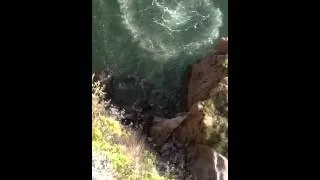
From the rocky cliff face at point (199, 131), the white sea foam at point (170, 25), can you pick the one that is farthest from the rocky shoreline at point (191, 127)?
the white sea foam at point (170, 25)

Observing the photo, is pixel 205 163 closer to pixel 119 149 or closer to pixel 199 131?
pixel 199 131

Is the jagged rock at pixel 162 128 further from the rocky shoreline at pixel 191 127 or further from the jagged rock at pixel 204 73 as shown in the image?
the jagged rock at pixel 204 73
